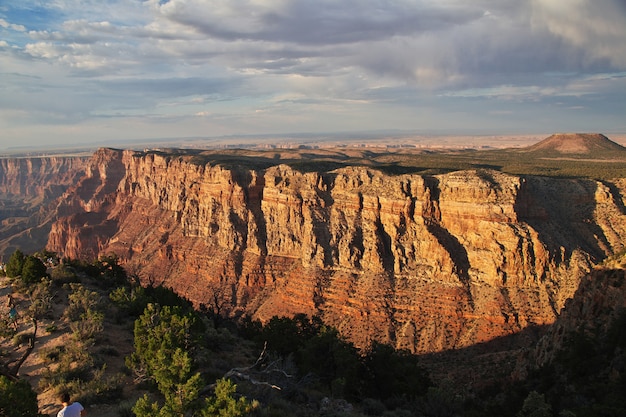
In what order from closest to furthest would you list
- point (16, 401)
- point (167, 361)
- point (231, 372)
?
1. point (16, 401)
2. point (167, 361)
3. point (231, 372)

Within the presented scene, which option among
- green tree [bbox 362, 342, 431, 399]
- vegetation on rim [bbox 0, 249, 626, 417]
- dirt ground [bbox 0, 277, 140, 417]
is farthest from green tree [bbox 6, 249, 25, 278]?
green tree [bbox 362, 342, 431, 399]

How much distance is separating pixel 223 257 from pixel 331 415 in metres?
52.0

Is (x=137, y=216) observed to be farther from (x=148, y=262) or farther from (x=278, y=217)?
(x=278, y=217)

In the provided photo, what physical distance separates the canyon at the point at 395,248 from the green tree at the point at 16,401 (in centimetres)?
3650

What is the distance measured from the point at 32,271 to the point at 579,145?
13035 centimetres

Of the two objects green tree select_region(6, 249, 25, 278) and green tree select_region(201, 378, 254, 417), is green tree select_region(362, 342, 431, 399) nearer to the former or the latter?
green tree select_region(201, 378, 254, 417)

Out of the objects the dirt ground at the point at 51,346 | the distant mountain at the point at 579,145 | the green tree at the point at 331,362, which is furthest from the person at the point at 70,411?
the distant mountain at the point at 579,145

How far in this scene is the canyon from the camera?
47.1m

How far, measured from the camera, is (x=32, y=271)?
109ft

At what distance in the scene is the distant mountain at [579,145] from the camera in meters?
114

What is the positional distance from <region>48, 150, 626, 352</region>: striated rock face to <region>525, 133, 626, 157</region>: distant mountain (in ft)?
209

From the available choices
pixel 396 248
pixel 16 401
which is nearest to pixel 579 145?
pixel 396 248

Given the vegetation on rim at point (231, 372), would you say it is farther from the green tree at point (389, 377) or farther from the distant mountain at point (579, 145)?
the distant mountain at point (579, 145)

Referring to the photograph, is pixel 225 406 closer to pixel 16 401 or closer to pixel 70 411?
pixel 70 411
